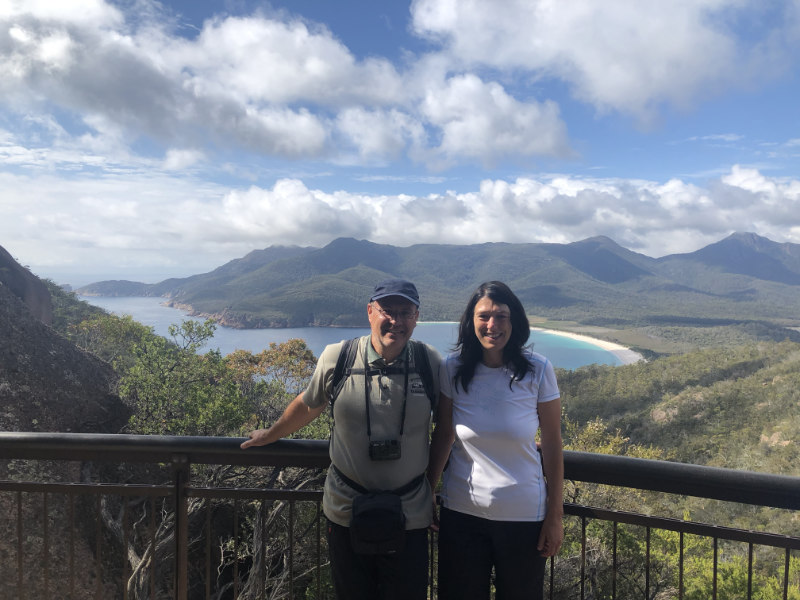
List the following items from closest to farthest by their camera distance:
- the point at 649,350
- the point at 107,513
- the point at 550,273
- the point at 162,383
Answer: the point at 107,513, the point at 162,383, the point at 649,350, the point at 550,273

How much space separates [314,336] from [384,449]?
76.4 m

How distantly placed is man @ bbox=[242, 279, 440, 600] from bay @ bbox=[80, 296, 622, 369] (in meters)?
55.8

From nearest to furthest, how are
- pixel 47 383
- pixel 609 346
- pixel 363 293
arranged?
1. pixel 47 383
2. pixel 363 293
3. pixel 609 346

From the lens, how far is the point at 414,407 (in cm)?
171

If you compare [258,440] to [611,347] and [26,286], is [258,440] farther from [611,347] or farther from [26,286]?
[611,347]

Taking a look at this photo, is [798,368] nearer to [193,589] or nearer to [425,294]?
[193,589]

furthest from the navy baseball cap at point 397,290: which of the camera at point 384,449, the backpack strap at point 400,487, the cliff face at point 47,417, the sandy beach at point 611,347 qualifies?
the sandy beach at point 611,347

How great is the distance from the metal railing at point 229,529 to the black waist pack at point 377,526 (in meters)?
0.35

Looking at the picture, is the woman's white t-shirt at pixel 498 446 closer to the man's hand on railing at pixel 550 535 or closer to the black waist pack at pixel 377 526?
the man's hand on railing at pixel 550 535

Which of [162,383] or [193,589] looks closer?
[193,589]

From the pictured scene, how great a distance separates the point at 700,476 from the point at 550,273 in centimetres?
19803

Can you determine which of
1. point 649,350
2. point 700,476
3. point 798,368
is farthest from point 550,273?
point 700,476

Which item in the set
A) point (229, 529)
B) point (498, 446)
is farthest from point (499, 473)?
point (229, 529)

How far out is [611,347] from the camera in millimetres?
101688
